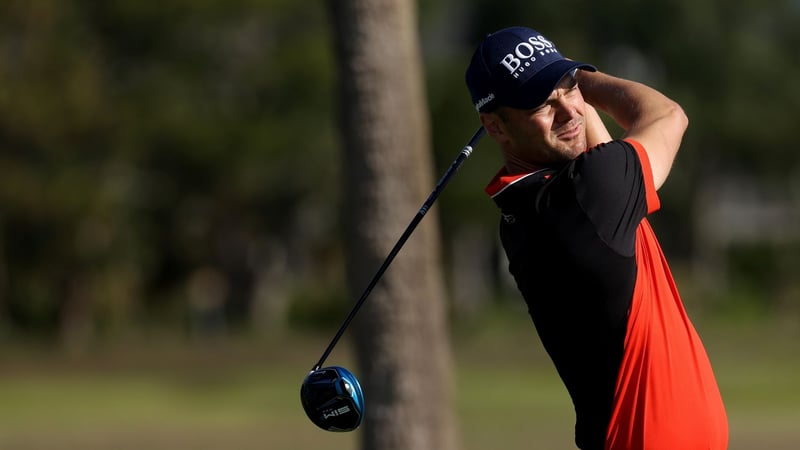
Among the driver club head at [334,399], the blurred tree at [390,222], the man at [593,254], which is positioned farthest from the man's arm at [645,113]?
the blurred tree at [390,222]

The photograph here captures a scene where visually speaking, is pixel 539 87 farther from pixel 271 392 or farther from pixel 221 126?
pixel 221 126

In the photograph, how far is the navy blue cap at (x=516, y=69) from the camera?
146 inches

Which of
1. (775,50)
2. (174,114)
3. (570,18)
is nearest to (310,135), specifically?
(174,114)

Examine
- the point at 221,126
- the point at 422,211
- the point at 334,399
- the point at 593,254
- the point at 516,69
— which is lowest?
the point at 334,399

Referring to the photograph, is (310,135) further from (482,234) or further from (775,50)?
(775,50)

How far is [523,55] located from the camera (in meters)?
3.75

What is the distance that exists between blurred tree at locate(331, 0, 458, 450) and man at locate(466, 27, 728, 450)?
4552 mm

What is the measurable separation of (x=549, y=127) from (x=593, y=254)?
37 cm

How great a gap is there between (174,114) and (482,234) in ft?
41.6

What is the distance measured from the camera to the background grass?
18062mm

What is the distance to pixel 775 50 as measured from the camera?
51.6 m

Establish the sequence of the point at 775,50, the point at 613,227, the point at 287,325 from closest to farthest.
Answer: the point at 613,227 → the point at 287,325 → the point at 775,50

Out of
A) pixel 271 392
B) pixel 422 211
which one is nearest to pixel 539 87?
pixel 422 211

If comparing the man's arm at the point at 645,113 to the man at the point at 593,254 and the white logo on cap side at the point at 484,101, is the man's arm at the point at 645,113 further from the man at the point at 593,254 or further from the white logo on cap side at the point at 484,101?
the white logo on cap side at the point at 484,101
